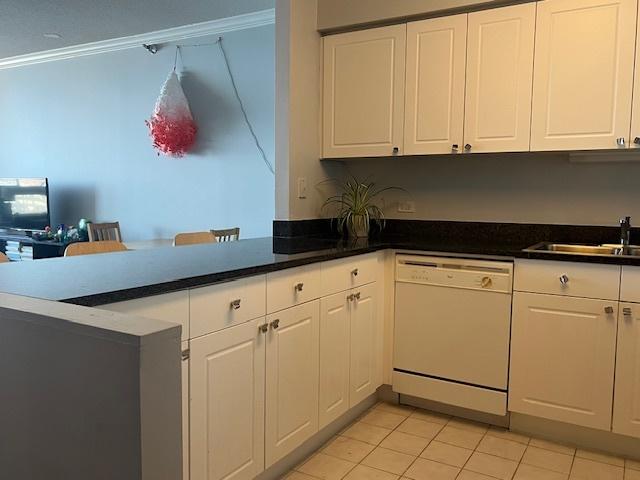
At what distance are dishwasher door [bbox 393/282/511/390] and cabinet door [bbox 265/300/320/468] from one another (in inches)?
27.1

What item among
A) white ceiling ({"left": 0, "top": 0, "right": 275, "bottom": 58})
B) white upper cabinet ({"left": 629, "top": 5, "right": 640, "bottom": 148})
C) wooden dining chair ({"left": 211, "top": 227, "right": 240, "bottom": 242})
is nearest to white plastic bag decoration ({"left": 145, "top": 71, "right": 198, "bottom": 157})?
white ceiling ({"left": 0, "top": 0, "right": 275, "bottom": 58})

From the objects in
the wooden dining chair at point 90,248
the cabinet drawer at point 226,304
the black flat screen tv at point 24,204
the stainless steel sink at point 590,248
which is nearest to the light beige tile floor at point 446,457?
the cabinet drawer at point 226,304

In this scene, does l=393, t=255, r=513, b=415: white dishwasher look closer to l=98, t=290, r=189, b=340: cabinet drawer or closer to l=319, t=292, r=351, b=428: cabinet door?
l=319, t=292, r=351, b=428: cabinet door

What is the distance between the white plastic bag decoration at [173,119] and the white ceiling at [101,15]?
1.71 ft

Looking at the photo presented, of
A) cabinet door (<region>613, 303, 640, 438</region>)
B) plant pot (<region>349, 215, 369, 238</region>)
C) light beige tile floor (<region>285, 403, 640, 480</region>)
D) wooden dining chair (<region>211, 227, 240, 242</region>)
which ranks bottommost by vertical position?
light beige tile floor (<region>285, 403, 640, 480</region>)

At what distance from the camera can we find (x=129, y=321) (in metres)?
0.82

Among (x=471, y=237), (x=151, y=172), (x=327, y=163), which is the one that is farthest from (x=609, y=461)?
(x=151, y=172)

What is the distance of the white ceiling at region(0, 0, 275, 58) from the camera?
3842 mm

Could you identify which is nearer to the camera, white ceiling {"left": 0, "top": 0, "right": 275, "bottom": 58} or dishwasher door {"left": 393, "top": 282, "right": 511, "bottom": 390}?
dishwasher door {"left": 393, "top": 282, "right": 511, "bottom": 390}

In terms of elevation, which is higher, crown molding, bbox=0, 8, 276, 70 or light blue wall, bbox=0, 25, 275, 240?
crown molding, bbox=0, 8, 276, 70

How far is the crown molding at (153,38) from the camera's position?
4145 mm

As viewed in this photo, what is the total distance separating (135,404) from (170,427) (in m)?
0.07

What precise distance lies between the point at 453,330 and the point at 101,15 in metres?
3.56

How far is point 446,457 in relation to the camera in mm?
2357
